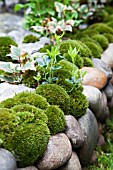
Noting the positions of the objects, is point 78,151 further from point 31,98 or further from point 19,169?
point 19,169

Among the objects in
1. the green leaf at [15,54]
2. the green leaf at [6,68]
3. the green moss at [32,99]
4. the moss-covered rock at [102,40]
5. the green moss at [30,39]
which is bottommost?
the moss-covered rock at [102,40]

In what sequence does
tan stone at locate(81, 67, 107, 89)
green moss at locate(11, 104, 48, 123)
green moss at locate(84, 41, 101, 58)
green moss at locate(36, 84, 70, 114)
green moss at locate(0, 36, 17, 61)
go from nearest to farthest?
green moss at locate(11, 104, 48, 123)
green moss at locate(36, 84, 70, 114)
tan stone at locate(81, 67, 107, 89)
green moss at locate(0, 36, 17, 61)
green moss at locate(84, 41, 101, 58)

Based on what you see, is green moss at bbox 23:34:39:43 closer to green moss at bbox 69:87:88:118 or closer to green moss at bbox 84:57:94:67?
green moss at bbox 84:57:94:67

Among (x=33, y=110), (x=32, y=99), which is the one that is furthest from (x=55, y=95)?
(x=33, y=110)

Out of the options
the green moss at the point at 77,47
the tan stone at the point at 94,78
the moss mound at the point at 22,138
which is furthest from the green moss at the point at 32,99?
the green moss at the point at 77,47

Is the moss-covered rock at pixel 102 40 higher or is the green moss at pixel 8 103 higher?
the green moss at pixel 8 103

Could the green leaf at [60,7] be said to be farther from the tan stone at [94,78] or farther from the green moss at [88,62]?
the tan stone at [94,78]

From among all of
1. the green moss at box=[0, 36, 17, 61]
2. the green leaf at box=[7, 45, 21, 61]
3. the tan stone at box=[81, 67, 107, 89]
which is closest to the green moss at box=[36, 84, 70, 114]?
the green leaf at box=[7, 45, 21, 61]
